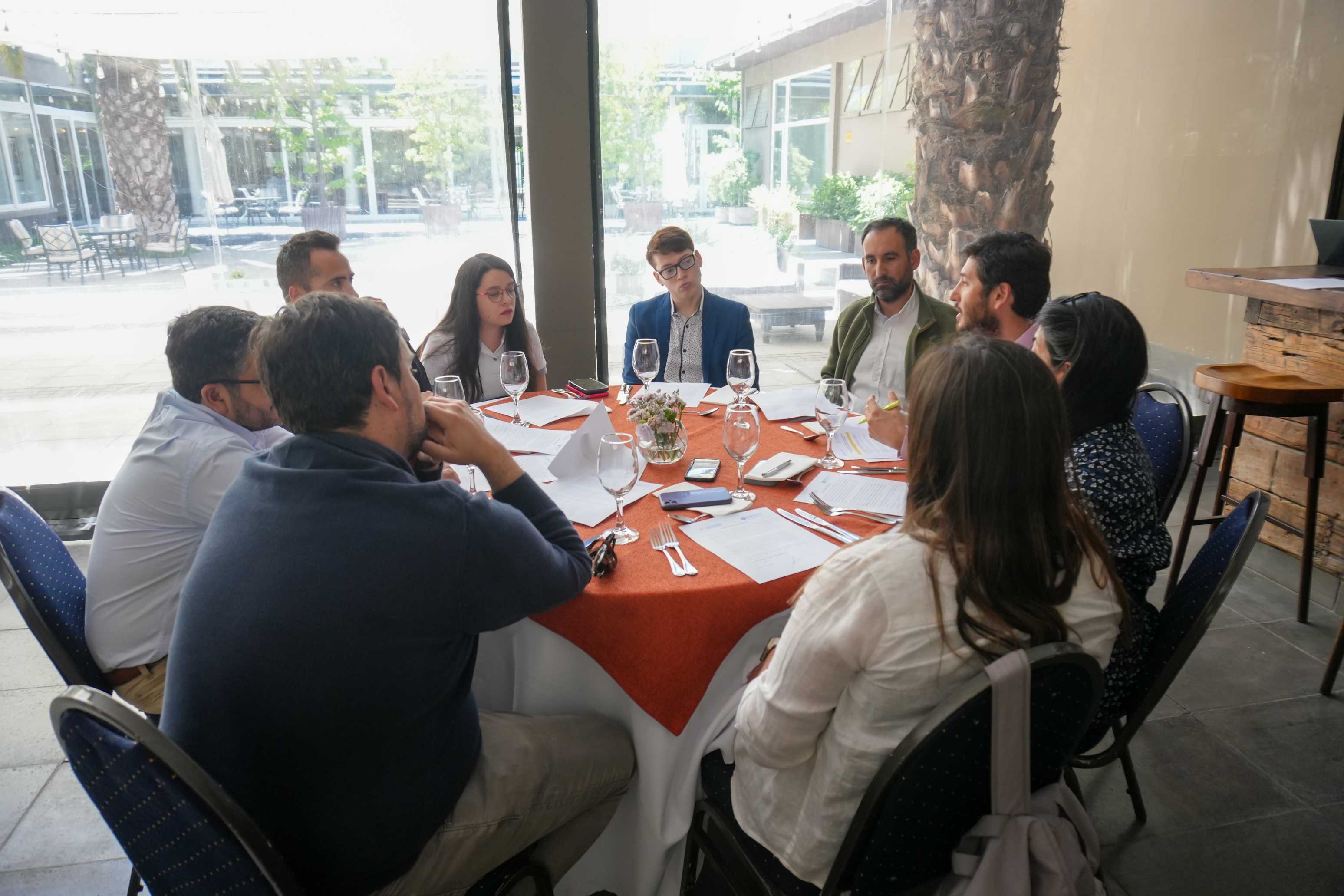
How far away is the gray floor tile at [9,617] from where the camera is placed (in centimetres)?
341

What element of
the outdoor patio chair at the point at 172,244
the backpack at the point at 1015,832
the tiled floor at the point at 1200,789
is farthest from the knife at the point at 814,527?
the outdoor patio chair at the point at 172,244

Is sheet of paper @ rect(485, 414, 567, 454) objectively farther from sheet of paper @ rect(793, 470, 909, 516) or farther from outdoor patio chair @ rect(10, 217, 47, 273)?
outdoor patio chair @ rect(10, 217, 47, 273)

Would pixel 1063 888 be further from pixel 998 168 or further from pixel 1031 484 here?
pixel 998 168

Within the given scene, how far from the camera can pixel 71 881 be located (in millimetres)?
2137

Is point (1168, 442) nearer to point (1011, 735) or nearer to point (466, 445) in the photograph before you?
Result: point (1011, 735)

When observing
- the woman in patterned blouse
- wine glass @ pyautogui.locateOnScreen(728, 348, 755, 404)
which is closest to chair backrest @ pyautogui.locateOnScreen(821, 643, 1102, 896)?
the woman in patterned blouse

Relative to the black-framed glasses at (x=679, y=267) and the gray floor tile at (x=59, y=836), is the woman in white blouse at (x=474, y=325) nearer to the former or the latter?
the black-framed glasses at (x=679, y=267)

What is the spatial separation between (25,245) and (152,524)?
349 cm

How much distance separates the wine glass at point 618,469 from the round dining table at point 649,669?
5 cm

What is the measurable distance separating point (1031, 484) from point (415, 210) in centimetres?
407

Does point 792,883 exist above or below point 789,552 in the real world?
below

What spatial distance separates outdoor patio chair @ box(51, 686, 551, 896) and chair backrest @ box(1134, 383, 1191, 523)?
2301 mm

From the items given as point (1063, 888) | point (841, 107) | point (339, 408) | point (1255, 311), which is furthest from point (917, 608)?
point (841, 107)

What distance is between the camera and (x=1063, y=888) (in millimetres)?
1206
